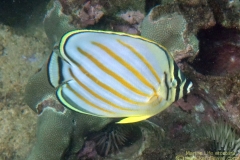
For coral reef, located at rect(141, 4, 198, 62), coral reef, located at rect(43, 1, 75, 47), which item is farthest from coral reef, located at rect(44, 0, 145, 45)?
coral reef, located at rect(141, 4, 198, 62)

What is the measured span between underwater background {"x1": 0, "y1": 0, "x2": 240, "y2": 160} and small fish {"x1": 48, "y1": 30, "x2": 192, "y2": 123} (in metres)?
1.06

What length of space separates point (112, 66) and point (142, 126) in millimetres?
2069

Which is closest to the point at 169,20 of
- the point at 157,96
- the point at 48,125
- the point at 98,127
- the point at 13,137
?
the point at 157,96

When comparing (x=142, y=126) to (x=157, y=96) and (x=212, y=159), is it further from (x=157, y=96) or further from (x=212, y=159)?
(x=157, y=96)

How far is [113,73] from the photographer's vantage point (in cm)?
197

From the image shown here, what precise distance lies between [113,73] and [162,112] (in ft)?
6.26

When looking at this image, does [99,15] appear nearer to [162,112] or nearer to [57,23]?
[57,23]

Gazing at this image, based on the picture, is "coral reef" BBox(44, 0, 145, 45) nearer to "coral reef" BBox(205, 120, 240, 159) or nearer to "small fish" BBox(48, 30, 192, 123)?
"coral reef" BBox(205, 120, 240, 159)

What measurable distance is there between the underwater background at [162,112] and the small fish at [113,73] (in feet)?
3.49

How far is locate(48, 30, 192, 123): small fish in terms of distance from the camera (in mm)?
1956

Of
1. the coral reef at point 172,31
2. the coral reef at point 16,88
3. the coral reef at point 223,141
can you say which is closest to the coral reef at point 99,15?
the coral reef at point 172,31

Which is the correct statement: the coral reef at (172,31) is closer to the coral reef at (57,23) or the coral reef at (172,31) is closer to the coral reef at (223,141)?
the coral reef at (223,141)

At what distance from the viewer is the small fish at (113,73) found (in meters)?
1.96

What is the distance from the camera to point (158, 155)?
9.97 ft
